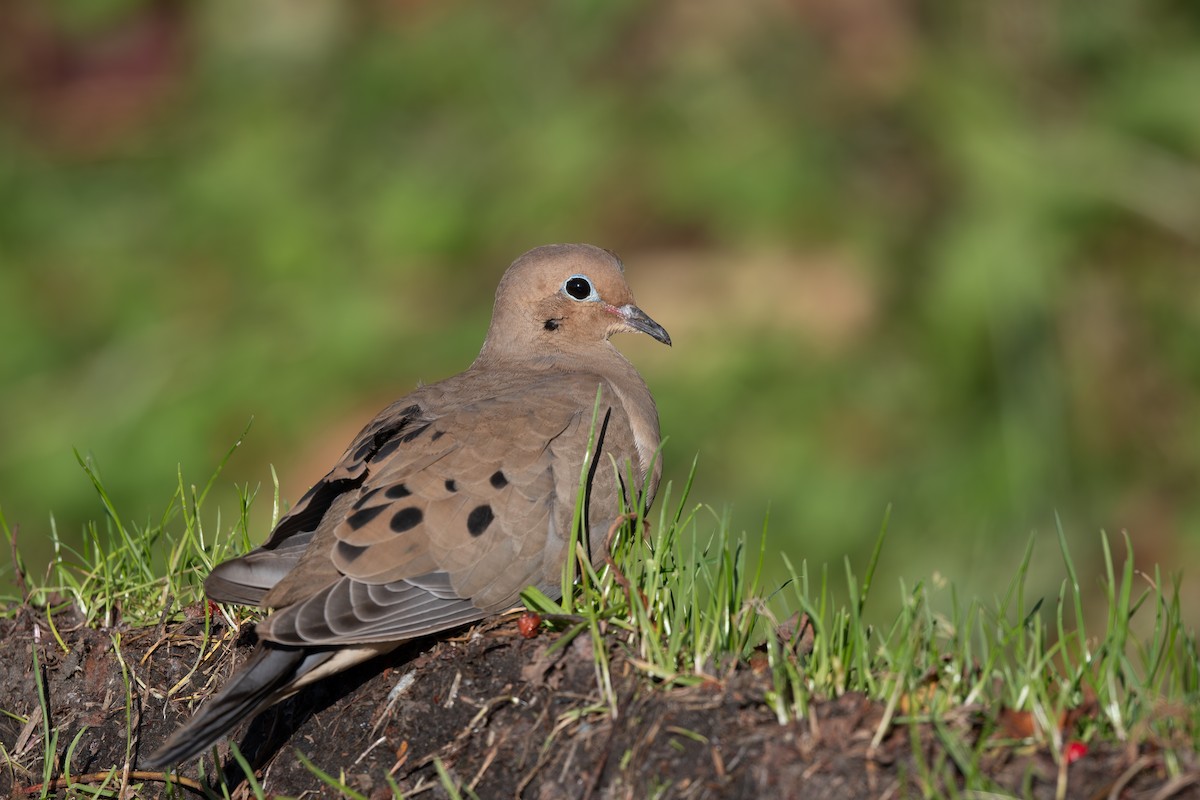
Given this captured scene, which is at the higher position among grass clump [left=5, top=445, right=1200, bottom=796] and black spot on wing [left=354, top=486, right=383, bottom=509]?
black spot on wing [left=354, top=486, right=383, bottom=509]

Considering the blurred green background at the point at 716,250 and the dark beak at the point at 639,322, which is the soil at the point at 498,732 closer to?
the dark beak at the point at 639,322

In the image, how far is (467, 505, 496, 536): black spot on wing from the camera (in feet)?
12.1

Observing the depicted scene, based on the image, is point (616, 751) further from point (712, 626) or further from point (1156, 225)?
point (1156, 225)

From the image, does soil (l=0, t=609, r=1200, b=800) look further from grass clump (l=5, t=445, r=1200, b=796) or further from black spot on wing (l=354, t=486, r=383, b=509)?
black spot on wing (l=354, t=486, r=383, b=509)

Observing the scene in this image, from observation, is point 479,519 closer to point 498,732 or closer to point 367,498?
point 367,498

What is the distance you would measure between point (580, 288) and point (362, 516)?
4.42 ft

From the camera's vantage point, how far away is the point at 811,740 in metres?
2.95

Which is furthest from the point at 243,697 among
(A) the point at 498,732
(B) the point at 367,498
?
(B) the point at 367,498

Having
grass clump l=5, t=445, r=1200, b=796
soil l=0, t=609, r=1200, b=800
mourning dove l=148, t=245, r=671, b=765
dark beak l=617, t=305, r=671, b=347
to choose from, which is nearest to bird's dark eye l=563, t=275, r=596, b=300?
dark beak l=617, t=305, r=671, b=347

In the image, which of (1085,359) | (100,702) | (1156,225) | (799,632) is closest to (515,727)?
(799,632)

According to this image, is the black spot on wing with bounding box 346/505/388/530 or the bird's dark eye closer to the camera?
the black spot on wing with bounding box 346/505/388/530

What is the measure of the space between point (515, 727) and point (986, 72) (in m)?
5.33

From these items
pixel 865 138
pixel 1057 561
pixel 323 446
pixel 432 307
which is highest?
pixel 865 138

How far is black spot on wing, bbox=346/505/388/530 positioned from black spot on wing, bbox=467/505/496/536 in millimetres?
206
